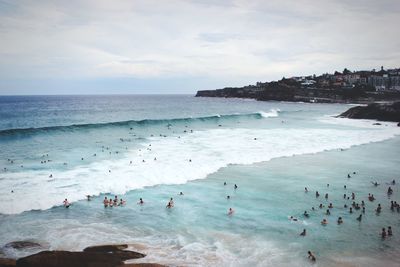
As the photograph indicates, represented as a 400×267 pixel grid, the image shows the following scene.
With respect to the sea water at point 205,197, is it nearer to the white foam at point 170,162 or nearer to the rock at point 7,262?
the white foam at point 170,162

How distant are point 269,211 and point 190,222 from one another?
17.4ft

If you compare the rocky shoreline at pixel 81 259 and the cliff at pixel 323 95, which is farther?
the cliff at pixel 323 95

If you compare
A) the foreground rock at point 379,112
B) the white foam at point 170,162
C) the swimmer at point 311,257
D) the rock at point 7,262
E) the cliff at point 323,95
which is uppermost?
the cliff at point 323,95

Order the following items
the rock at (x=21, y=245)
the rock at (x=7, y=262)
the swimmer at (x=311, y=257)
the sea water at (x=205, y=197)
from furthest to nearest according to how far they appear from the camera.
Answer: the sea water at (x=205, y=197), the rock at (x=21, y=245), the swimmer at (x=311, y=257), the rock at (x=7, y=262)

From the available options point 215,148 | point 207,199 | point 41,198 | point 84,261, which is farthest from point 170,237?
point 215,148

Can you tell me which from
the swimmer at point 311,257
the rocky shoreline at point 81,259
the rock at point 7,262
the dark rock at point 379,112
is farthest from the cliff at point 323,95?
the rock at point 7,262

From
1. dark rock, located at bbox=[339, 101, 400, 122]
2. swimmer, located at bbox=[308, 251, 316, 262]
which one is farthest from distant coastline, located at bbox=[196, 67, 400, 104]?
swimmer, located at bbox=[308, 251, 316, 262]

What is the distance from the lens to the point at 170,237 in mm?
17766

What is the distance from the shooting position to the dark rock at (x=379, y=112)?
7119 cm

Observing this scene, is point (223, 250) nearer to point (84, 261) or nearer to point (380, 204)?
point (84, 261)

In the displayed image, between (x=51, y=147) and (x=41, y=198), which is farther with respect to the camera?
(x=51, y=147)

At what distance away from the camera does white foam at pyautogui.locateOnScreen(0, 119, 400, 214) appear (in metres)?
23.9

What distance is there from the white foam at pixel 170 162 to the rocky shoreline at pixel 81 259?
8.05 meters

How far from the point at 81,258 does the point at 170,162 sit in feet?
64.2
